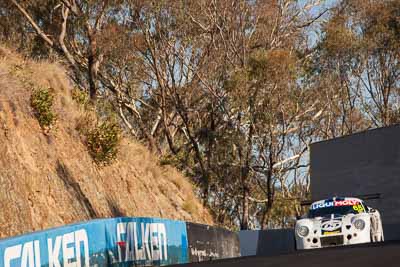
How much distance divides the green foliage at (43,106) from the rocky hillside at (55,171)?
0.72 feet

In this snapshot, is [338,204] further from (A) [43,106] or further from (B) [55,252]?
(B) [55,252]

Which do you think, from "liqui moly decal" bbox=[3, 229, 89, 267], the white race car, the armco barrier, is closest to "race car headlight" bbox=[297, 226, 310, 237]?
the white race car

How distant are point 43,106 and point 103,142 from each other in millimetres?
3806

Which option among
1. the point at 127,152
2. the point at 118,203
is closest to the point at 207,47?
the point at 127,152

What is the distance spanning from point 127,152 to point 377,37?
26.0m

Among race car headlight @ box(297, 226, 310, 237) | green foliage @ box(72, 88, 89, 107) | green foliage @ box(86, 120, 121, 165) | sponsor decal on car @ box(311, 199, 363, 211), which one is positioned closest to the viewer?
race car headlight @ box(297, 226, 310, 237)

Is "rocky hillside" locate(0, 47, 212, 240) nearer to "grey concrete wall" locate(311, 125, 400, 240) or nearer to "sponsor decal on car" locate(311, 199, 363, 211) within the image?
"sponsor decal on car" locate(311, 199, 363, 211)

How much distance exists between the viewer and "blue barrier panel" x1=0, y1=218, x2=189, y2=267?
1289cm

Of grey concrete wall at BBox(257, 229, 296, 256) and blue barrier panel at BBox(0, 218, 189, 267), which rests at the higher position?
grey concrete wall at BBox(257, 229, 296, 256)

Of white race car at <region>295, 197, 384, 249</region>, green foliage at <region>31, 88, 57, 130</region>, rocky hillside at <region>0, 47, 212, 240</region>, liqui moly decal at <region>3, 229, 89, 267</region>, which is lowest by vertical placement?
liqui moly decal at <region>3, 229, 89, 267</region>

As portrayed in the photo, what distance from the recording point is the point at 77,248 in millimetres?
15164

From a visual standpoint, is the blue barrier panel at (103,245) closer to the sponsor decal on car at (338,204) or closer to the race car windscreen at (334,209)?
the race car windscreen at (334,209)

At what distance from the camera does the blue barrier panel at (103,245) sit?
12.9 meters

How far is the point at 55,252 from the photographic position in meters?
14.1
